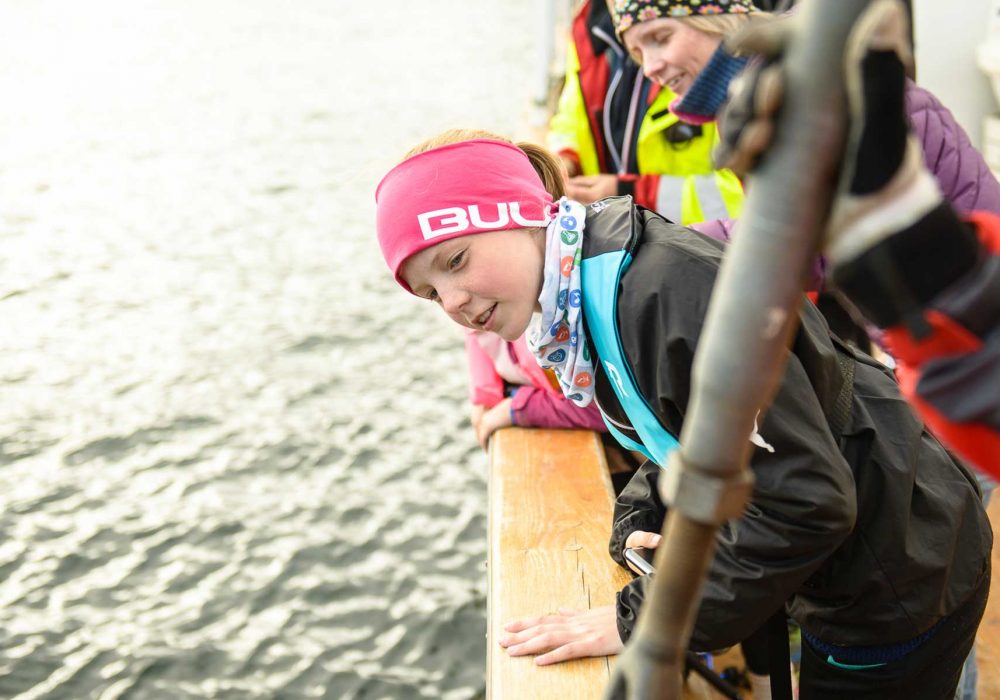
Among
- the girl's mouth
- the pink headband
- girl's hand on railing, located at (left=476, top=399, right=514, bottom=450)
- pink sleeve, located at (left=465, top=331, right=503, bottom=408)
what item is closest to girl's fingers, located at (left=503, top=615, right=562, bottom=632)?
the girl's mouth

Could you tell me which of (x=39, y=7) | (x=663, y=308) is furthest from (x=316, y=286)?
(x=39, y=7)

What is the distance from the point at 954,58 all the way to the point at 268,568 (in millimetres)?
3202

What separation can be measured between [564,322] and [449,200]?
11.9 inches

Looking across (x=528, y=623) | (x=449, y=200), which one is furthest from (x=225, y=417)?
(x=449, y=200)

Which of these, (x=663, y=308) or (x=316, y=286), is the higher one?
(x=663, y=308)

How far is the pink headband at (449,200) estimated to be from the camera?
1.71m

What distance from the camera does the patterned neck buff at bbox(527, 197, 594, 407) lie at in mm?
1576

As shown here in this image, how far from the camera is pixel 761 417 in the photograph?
1.31 meters

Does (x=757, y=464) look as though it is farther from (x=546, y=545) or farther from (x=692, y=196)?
(x=692, y=196)

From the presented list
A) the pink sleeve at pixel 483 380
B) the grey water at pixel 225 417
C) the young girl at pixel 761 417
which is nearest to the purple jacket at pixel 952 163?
the young girl at pixel 761 417

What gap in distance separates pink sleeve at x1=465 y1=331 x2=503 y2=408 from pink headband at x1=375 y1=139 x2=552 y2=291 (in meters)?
1.13

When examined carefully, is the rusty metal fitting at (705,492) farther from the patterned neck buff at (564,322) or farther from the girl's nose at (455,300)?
the girl's nose at (455,300)

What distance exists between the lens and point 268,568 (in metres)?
3.84

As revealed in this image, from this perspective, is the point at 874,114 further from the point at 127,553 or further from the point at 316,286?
the point at 316,286
